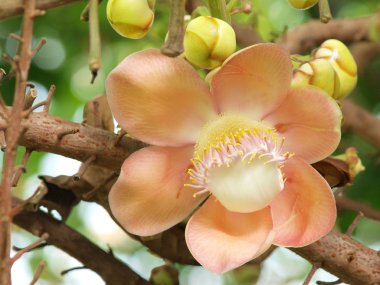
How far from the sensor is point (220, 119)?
2.27ft

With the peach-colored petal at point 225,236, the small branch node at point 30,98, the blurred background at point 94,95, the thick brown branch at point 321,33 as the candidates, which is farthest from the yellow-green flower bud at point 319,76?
the blurred background at point 94,95

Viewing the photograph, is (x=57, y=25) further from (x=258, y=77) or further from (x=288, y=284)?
(x=258, y=77)

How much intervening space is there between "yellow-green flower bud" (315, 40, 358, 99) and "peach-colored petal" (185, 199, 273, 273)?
143 millimetres

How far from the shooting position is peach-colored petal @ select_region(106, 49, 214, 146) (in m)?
0.64

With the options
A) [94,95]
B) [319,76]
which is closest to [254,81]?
[319,76]

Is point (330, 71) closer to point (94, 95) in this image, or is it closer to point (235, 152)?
point (235, 152)

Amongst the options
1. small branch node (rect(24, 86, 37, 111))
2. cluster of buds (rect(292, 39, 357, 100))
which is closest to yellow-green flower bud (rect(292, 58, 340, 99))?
cluster of buds (rect(292, 39, 357, 100))

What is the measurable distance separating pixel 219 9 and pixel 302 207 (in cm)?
19

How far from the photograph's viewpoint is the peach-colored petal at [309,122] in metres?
0.66

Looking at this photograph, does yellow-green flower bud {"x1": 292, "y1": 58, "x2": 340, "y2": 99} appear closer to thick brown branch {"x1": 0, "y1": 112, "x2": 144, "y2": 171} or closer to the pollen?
the pollen

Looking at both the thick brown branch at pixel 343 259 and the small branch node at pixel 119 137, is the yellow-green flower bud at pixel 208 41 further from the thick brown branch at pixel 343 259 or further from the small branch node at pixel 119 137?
the thick brown branch at pixel 343 259

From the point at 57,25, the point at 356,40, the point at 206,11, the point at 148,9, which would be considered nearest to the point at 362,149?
the point at 356,40

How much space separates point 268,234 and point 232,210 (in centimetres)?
4

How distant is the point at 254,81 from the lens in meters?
0.67
